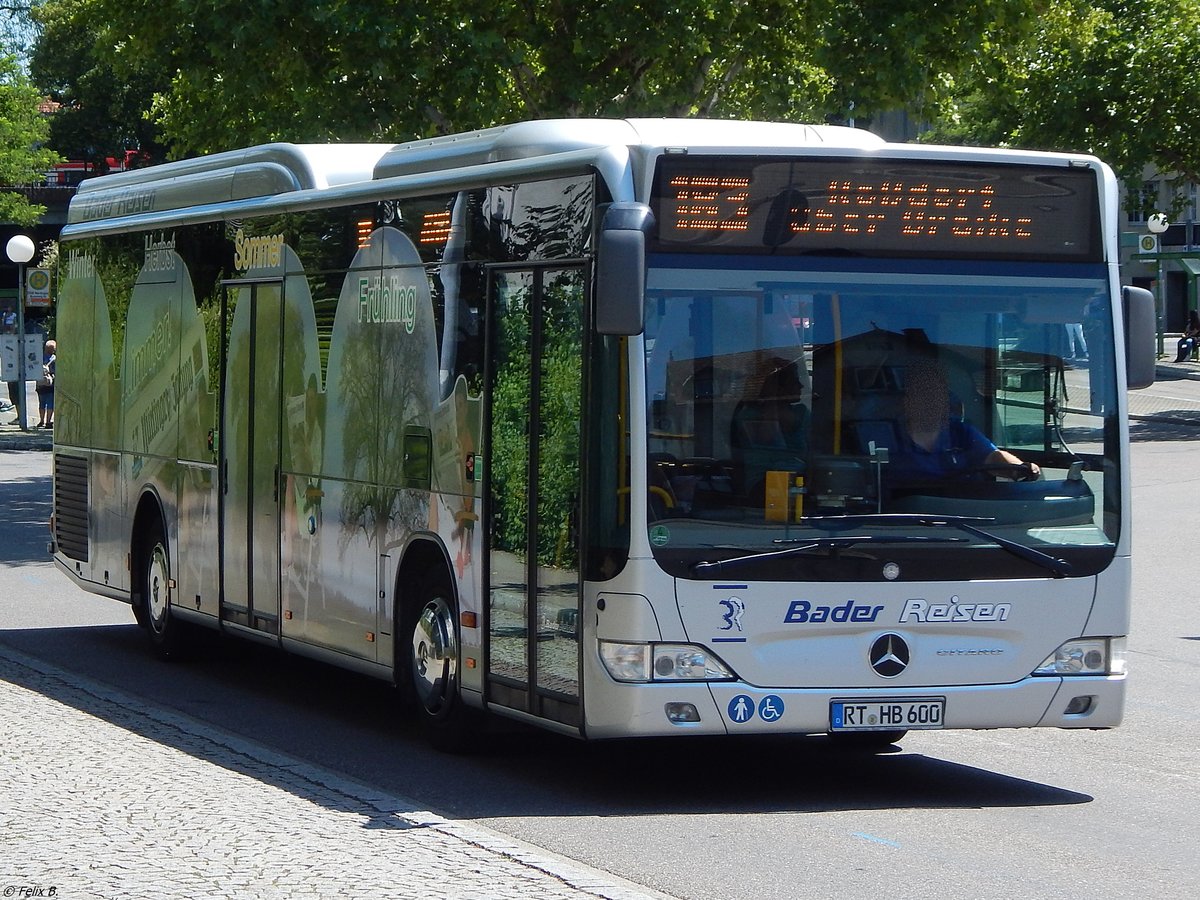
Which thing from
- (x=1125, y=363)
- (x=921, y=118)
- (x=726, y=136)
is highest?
(x=921, y=118)

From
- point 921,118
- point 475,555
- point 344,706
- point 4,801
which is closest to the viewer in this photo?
→ point 4,801

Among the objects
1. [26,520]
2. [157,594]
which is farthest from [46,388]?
[157,594]

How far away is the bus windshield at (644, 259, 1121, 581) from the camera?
8375 mm

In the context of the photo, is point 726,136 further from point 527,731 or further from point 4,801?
point 4,801

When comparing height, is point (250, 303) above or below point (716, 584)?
above

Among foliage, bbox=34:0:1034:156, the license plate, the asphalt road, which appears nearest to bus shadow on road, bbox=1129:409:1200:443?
foliage, bbox=34:0:1034:156

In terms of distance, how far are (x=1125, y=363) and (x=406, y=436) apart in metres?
3.45

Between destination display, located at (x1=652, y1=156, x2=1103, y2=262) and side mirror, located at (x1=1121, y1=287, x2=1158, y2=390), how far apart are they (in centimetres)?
27

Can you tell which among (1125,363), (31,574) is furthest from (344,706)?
(31,574)

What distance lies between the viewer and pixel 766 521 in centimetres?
843

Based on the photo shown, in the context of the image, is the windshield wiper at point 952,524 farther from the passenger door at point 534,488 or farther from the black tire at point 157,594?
the black tire at point 157,594

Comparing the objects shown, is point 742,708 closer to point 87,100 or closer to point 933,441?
point 933,441

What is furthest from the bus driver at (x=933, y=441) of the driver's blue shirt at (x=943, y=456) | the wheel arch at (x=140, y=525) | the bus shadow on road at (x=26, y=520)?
the bus shadow on road at (x=26, y=520)

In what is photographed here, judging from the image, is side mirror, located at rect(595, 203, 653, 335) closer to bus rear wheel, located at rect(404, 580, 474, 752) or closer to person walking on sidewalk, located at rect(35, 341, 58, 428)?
bus rear wheel, located at rect(404, 580, 474, 752)
